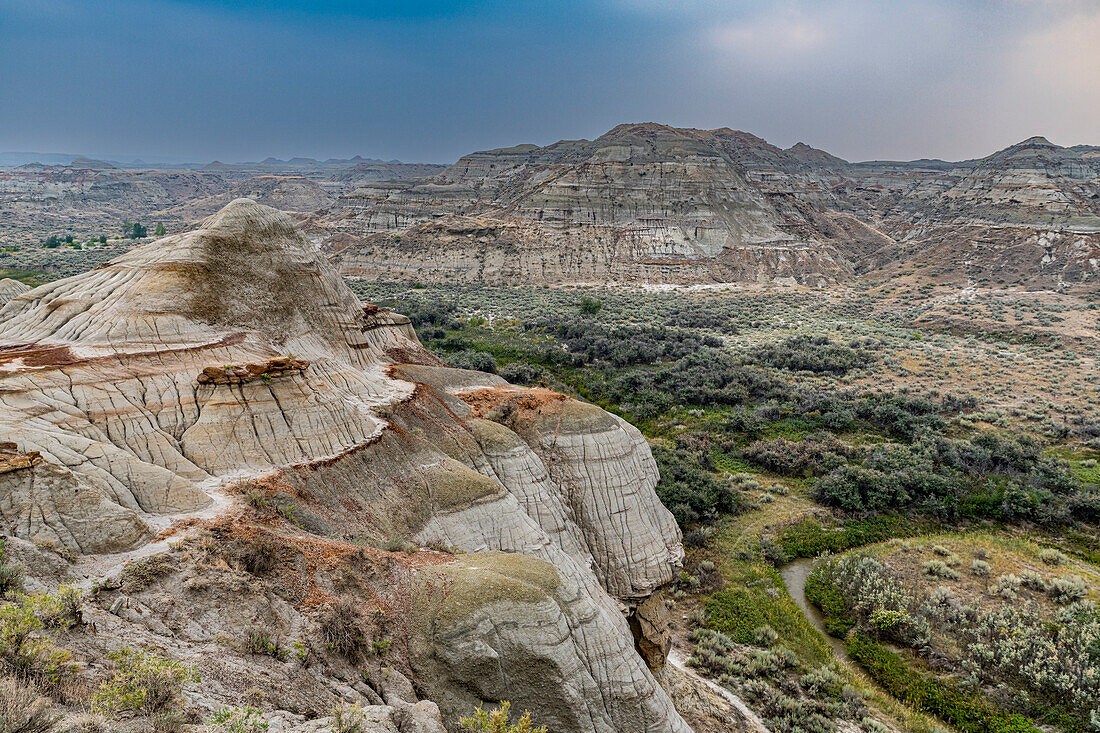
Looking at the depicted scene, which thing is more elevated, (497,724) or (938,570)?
(497,724)

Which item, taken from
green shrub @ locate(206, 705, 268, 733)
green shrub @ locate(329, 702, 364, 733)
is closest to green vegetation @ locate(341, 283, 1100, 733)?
green shrub @ locate(329, 702, 364, 733)

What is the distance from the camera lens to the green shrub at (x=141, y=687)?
5605 mm

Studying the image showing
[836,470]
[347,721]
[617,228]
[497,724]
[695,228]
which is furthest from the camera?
[617,228]

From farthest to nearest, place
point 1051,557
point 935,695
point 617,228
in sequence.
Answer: point 617,228 → point 1051,557 → point 935,695

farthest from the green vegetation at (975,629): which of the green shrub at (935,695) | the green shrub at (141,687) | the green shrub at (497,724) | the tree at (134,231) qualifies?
the tree at (134,231)

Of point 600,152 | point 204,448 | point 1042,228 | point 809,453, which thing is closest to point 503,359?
point 809,453

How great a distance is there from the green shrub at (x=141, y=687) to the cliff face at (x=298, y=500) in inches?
12.4

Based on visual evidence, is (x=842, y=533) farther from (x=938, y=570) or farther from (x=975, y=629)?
(x=975, y=629)

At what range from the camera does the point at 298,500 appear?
1245 centimetres

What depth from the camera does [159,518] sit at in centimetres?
1005

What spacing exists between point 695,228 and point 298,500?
96.3 metres

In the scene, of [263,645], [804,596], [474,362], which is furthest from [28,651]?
[474,362]

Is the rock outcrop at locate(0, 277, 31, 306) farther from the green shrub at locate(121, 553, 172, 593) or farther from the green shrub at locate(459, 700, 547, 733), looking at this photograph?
the green shrub at locate(459, 700, 547, 733)

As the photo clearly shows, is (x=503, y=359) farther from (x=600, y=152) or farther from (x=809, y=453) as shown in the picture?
(x=600, y=152)
